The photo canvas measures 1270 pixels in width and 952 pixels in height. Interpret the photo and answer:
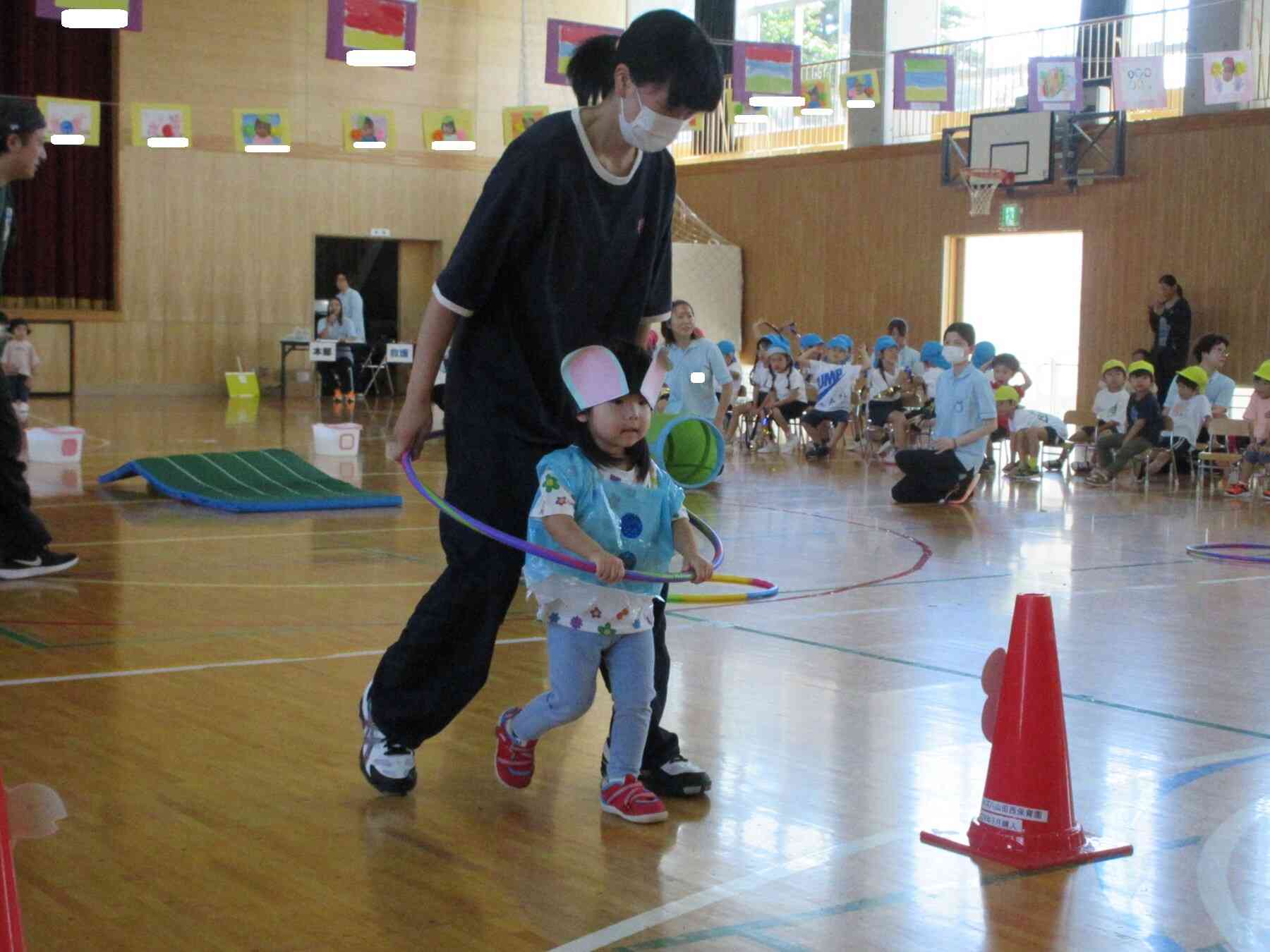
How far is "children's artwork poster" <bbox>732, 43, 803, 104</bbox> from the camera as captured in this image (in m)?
16.7

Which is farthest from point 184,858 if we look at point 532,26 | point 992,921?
point 532,26

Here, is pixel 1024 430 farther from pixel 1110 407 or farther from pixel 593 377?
pixel 593 377

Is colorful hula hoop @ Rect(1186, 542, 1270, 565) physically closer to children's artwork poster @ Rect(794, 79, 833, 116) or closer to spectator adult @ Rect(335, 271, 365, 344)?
children's artwork poster @ Rect(794, 79, 833, 116)

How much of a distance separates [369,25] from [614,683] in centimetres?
1212

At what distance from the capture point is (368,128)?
68.4 ft

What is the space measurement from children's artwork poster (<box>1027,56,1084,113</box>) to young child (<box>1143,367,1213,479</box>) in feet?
13.6

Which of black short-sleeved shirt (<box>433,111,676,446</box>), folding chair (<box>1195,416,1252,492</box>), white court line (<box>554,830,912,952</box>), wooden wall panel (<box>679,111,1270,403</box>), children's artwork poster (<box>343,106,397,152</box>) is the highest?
children's artwork poster (<box>343,106,397,152</box>)

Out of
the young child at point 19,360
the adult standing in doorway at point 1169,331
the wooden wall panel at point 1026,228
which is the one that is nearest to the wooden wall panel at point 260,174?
the young child at point 19,360

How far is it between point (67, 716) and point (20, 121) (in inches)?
105

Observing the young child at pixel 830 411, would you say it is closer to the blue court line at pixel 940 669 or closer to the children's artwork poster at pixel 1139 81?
the children's artwork poster at pixel 1139 81

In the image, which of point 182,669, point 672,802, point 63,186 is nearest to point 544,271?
point 672,802

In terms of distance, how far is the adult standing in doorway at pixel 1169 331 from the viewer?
15.4 metres

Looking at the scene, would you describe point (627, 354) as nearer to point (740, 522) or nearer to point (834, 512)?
point (740, 522)

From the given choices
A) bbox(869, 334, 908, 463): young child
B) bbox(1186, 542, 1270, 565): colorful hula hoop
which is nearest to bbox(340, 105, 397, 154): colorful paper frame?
bbox(869, 334, 908, 463): young child
